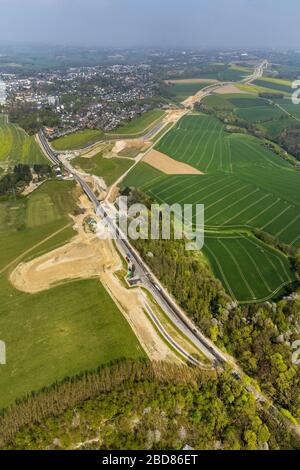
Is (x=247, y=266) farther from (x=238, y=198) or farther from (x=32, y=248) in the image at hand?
(x=32, y=248)

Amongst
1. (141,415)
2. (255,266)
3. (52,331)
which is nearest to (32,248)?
(52,331)

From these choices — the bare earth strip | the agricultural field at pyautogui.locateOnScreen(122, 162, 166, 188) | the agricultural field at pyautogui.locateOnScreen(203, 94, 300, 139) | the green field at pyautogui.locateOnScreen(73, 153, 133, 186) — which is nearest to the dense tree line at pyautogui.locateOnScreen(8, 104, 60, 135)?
the green field at pyautogui.locateOnScreen(73, 153, 133, 186)

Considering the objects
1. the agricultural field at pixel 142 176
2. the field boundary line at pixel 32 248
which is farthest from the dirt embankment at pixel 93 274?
the agricultural field at pixel 142 176

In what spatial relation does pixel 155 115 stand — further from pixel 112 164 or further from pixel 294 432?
pixel 294 432

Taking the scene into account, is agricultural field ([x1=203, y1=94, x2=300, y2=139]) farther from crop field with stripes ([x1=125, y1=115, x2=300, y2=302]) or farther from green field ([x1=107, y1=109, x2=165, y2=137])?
green field ([x1=107, y1=109, x2=165, y2=137])

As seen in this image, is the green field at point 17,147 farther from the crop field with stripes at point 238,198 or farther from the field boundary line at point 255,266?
the field boundary line at point 255,266

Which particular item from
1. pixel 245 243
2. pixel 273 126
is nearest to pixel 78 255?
pixel 245 243
